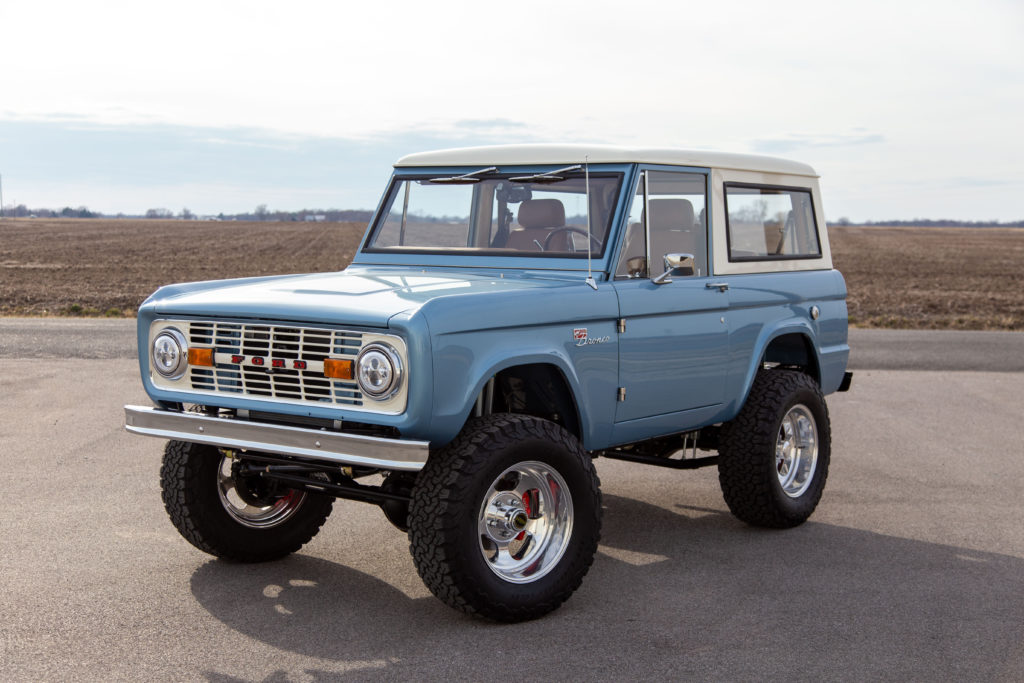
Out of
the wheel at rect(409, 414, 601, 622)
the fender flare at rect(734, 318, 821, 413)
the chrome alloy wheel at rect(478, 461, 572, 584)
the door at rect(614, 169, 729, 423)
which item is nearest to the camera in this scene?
the wheel at rect(409, 414, 601, 622)

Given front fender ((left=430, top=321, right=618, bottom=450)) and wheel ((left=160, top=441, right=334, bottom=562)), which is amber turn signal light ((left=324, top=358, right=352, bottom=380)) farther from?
wheel ((left=160, top=441, right=334, bottom=562))

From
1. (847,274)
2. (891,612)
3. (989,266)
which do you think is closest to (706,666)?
(891,612)

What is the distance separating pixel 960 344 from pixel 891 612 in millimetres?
12610

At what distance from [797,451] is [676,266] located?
1.94 m

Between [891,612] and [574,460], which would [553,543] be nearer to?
[574,460]

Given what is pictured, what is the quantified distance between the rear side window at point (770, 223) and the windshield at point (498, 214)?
1038 millimetres

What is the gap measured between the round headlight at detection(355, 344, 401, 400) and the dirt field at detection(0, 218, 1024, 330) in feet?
56.5

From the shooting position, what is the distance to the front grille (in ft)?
14.7

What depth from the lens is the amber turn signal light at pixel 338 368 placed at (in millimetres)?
4402

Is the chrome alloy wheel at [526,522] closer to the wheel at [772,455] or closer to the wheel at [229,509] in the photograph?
the wheel at [229,509]

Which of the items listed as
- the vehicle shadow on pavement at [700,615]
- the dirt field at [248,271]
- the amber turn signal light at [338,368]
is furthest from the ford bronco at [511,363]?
the dirt field at [248,271]

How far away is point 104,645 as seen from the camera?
432 centimetres

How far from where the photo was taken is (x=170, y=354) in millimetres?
4969

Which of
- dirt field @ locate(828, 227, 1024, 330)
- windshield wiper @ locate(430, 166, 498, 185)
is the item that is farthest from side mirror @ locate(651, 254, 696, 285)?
dirt field @ locate(828, 227, 1024, 330)
